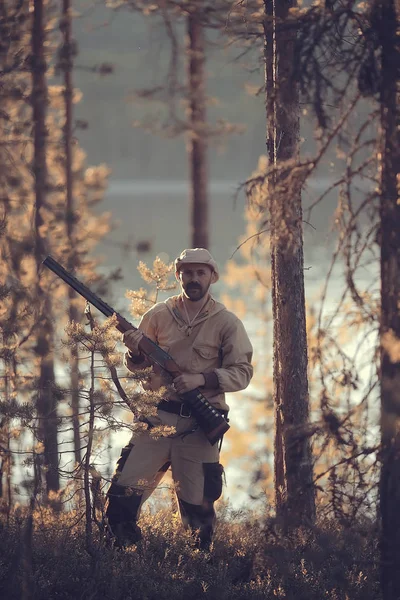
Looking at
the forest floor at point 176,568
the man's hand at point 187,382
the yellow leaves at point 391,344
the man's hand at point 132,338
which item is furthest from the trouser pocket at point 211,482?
the yellow leaves at point 391,344

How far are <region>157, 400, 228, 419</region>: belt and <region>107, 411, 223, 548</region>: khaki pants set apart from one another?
0.04m

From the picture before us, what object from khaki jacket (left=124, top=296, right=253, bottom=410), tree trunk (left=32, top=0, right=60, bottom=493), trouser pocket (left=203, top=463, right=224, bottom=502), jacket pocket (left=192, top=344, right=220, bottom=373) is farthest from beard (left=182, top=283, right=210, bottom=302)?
tree trunk (left=32, top=0, right=60, bottom=493)

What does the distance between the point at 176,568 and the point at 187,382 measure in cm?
136

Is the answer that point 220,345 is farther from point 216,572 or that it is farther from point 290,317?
point 216,572

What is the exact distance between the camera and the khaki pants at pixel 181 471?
6980 mm

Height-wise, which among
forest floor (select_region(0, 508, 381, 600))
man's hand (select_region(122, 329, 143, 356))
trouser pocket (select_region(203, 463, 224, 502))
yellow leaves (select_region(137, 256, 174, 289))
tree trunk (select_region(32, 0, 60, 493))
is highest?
tree trunk (select_region(32, 0, 60, 493))

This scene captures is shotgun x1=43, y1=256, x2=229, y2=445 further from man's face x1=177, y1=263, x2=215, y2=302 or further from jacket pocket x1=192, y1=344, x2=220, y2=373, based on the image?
man's face x1=177, y1=263, x2=215, y2=302

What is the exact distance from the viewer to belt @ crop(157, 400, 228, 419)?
278 inches

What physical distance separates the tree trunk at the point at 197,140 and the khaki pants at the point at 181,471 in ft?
22.4

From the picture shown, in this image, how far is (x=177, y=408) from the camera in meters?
7.12

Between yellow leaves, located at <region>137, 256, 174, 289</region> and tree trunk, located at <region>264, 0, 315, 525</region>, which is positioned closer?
tree trunk, located at <region>264, 0, 315, 525</region>

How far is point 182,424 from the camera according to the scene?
7.09 m

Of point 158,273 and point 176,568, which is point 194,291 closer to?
point 158,273

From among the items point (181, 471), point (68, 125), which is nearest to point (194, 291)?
point (181, 471)
